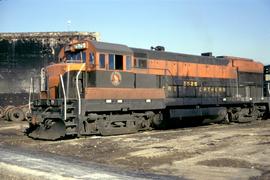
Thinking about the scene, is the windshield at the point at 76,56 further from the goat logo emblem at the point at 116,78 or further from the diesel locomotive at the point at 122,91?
the goat logo emblem at the point at 116,78

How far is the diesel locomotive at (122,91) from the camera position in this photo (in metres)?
15.9

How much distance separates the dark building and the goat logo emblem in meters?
15.1

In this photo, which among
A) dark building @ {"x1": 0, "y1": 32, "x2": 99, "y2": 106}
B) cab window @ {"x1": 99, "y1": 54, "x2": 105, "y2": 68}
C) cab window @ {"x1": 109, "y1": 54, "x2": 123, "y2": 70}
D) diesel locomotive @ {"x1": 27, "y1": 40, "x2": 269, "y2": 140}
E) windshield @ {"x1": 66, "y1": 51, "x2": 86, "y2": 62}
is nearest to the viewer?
diesel locomotive @ {"x1": 27, "y1": 40, "x2": 269, "y2": 140}

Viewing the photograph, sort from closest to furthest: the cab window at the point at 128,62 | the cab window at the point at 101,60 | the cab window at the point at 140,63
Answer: the cab window at the point at 101,60
the cab window at the point at 128,62
the cab window at the point at 140,63

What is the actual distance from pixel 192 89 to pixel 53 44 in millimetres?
15676

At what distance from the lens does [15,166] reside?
991 cm

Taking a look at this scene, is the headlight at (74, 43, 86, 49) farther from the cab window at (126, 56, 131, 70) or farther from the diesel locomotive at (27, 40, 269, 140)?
the cab window at (126, 56, 131, 70)

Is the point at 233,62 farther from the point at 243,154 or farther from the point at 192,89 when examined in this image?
the point at 243,154

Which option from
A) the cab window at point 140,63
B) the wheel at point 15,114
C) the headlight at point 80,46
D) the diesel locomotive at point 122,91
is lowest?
the wheel at point 15,114

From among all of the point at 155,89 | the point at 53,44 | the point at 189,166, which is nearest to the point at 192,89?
the point at 155,89

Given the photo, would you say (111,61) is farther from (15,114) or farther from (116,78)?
Result: (15,114)

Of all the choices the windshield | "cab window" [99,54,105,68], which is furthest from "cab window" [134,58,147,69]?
the windshield

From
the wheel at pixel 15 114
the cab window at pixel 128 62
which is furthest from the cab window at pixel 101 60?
the wheel at pixel 15 114

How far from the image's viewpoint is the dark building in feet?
102
